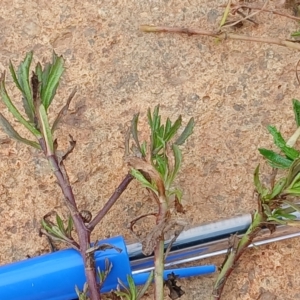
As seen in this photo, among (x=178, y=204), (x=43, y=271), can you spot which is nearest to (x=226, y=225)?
(x=178, y=204)

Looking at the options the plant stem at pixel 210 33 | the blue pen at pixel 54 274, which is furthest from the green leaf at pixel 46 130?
the plant stem at pixel 210 33

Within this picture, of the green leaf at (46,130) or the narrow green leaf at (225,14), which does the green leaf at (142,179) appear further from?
the narrow green leaf at (225,14)

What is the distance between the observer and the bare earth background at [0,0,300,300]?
0.71 meters

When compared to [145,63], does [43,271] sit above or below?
below

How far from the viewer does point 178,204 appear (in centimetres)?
63

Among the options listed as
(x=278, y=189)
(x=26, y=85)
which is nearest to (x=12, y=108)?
(x=26, y=85)

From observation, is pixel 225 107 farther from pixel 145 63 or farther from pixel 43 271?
pixel 43 271

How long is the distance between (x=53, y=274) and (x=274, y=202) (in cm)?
22

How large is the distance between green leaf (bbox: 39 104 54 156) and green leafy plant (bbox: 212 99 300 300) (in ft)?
0.60

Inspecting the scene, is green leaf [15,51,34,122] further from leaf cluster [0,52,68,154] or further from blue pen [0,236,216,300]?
blue pen [0,236,216,300]

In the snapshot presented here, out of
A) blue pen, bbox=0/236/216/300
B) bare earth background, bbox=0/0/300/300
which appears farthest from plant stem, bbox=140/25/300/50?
blue pen, bbox=0/236/216/300

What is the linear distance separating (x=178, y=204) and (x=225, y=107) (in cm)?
→ 17

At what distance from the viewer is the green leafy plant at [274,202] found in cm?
60

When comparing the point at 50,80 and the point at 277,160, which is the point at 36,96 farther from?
the point at 277,160
